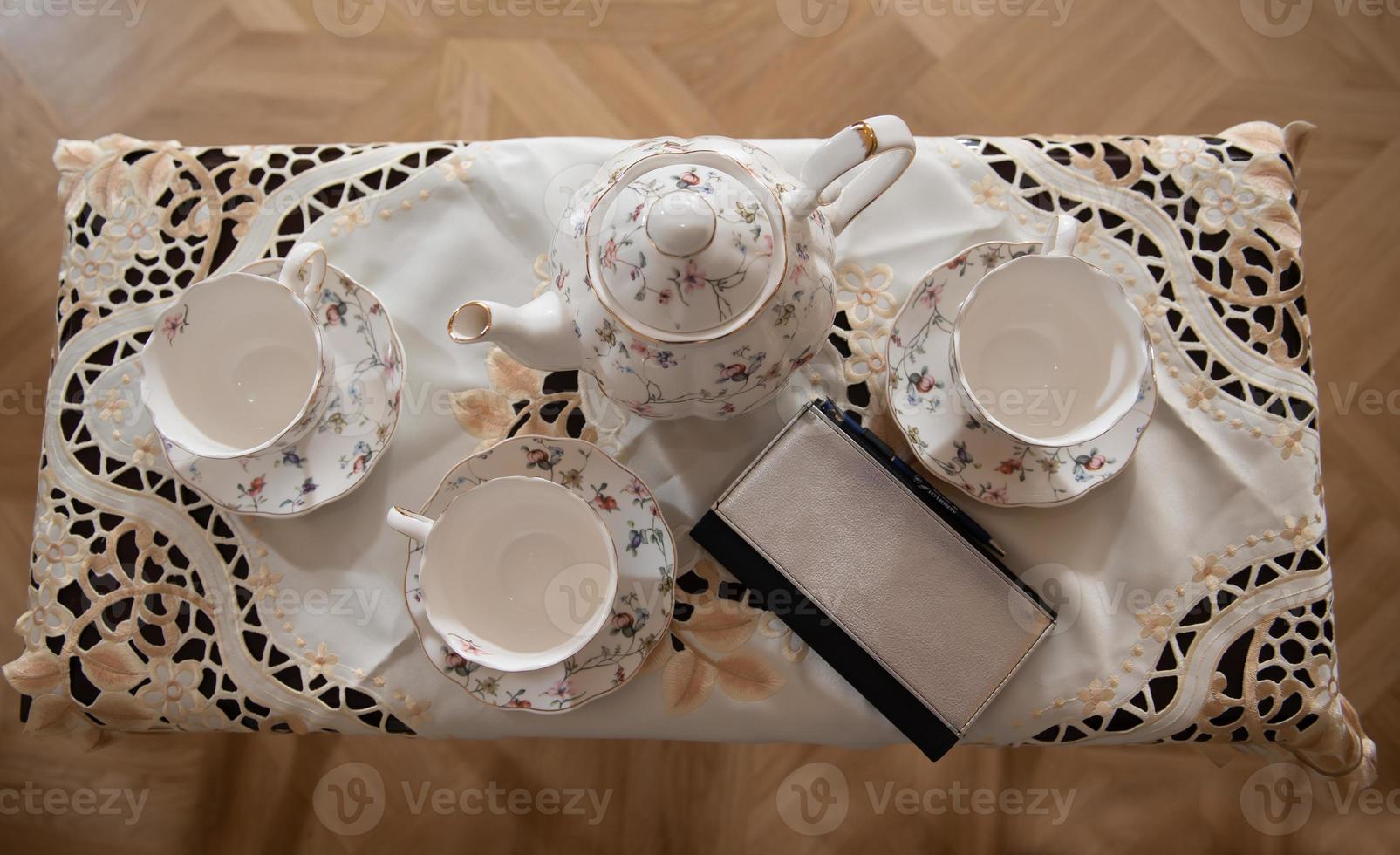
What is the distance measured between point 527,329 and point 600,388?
0.39ft

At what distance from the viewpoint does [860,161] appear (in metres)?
0.57

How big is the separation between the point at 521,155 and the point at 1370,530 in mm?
1519

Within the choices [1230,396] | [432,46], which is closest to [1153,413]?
[1230,396]

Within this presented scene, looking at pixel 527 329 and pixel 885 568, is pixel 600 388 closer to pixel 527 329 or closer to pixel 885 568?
pixel 527 329

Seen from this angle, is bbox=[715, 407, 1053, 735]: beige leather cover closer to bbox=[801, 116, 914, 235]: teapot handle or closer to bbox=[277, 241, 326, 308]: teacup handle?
bbox=[801, 116, 914, 235]: teapot handle

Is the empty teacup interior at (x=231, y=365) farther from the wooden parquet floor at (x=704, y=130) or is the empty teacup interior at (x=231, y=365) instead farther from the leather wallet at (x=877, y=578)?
the wooden parquet floor at (x=704, y=130)

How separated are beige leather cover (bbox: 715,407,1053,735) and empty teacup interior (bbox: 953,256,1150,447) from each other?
5.1 inches

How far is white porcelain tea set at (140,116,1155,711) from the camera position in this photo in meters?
0.67

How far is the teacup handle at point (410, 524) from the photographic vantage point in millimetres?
742

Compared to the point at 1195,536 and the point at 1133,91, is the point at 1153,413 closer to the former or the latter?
the point at 1195,536

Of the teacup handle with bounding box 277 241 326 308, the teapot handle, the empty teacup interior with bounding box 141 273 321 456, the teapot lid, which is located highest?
the teapot handle

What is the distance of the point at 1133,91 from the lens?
1.52 meters

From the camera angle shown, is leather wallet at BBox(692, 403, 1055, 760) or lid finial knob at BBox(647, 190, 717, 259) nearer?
lid finial knob at BBox(647, 190, 717, 259)

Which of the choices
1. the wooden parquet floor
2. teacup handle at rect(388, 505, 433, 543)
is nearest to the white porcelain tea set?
teacup handle at rect(388, 505, 433, 543)
